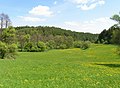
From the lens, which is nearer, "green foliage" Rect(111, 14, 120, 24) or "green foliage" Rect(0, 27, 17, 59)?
"green foliage" Rect(111, 14, 120, 24)

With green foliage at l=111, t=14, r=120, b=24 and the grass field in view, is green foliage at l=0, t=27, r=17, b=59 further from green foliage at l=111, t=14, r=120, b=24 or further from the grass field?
the grass field

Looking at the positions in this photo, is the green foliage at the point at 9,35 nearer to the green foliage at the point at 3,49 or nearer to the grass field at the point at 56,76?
the green foliage at the point at 3,49

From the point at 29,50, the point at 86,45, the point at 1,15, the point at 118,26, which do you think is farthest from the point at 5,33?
the point at 86,45

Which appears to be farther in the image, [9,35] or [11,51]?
[9,35]

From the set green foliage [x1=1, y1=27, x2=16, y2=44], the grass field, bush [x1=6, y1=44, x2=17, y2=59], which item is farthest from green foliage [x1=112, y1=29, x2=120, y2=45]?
green foliage [x1=1, y1=27, x2=16, y2=44]

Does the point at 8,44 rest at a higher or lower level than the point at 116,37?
lower

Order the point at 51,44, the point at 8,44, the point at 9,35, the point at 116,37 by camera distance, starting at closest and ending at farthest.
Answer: the point at 116,37
the point at 8,44
the point at 9,35
the point at 51,44

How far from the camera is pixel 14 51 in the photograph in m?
64.7

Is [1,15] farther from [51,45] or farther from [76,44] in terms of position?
A: [76,44]

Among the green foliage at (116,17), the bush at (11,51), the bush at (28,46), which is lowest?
the bush at (28,46)

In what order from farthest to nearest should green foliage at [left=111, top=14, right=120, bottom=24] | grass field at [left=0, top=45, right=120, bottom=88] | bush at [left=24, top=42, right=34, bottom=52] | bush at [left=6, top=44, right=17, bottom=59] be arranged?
1. bush at [left=24, top=42, right=34, bottom=52]
2. bush at [left=6, top=44, right=17, bottom=59]
3. green foliage at [left=111, top=14, right=120, bottom=24]
4. grass field at [left=0, top=45, right=120, bottom=88]

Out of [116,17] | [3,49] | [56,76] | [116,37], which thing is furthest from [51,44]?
[56,76]

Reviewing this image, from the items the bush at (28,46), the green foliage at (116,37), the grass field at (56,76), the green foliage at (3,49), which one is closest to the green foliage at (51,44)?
the bush at (28,46)

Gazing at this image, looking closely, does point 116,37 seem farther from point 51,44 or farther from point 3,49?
point 51,44
